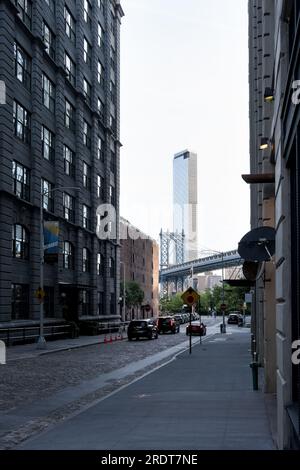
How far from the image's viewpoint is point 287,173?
8.48 metres

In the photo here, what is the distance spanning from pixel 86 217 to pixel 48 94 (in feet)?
47.2

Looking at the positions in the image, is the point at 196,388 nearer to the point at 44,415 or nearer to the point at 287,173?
the point at 44,415

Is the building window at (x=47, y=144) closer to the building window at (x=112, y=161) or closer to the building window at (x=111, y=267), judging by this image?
the building window at (x=111, y=267)

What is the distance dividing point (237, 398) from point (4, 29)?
31.3 m

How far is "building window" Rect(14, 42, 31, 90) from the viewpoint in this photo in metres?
42.9

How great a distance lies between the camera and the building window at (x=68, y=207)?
54.0 metres

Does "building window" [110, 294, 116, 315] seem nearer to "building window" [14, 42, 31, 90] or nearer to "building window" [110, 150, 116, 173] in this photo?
"building window" [110, 150, 116, 173]

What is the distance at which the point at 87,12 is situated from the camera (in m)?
63.8

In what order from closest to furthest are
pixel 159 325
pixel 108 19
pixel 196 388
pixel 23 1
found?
pixel 196 388, pixel 23 1, pixel 159 325, pixel 108 19

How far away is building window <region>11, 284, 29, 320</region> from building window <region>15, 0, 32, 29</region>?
58.5ft

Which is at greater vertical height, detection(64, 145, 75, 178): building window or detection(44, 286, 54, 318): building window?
detection(64, 145, 75, 178): building window

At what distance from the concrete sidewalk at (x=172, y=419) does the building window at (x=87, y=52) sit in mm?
48127

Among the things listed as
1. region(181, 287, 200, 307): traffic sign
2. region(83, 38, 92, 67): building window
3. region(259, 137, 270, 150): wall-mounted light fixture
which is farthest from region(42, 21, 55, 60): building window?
region(259, 137, 270, 150): wall-mounted light fixture
